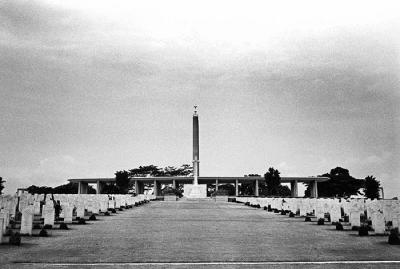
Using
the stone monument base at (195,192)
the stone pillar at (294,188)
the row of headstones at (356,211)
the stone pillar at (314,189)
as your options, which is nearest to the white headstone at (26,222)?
the row of headstones at (356,211)

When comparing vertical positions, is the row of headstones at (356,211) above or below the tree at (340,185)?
below

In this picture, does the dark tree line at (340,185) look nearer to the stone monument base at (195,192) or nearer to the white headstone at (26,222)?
the stone monument base at (195,192)

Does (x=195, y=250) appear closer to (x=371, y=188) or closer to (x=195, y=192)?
(x=371, y=188)

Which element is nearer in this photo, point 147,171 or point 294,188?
point 294,188

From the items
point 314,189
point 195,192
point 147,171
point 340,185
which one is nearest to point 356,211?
point 195,192

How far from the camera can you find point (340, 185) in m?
88.6

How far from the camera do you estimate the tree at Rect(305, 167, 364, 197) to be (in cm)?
8719

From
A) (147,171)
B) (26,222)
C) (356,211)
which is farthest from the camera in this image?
(147,171)

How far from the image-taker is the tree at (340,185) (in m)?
87.2

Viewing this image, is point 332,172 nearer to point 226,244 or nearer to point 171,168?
point 171,168

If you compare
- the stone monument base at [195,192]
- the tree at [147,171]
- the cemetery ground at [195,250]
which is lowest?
the cemetery ground at [195,250]

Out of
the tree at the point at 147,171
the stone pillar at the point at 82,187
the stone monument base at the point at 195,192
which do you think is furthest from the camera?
the tree at the point at 147,171

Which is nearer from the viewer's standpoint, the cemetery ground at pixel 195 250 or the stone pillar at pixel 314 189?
the cemetery ground at pixel 195 250

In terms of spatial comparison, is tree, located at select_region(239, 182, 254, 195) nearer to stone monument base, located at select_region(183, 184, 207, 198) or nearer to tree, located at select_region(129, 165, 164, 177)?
tree, located at select_region(129, 165, 164, 177)
